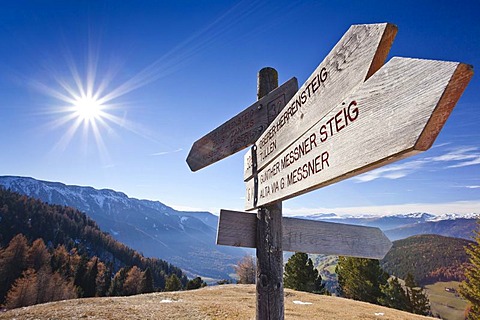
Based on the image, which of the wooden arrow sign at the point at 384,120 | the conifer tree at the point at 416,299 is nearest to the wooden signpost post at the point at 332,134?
the wooden arrow sign at the point at 384,120

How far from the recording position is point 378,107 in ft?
3.28

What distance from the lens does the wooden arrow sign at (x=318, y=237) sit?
240 centimetres

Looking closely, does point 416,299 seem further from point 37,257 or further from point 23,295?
point 37,257

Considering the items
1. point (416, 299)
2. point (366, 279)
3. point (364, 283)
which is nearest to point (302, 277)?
point (364, 283)

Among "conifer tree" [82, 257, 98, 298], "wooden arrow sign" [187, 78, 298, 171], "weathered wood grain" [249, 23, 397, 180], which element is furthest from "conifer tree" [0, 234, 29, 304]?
"weathered wood grain" [249, 23, 397, 180]

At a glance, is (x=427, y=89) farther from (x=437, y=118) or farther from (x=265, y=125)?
(x=265, y=125)

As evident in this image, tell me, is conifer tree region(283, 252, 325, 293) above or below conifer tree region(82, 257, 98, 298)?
above

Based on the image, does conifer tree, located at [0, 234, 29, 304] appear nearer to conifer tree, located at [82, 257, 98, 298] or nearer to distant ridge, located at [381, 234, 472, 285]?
conifer tree, located at [82, 257, 98, 298]

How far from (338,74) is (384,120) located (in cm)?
47

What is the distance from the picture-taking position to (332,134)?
1271 millimetres

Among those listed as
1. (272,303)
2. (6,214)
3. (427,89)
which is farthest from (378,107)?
(6,214)

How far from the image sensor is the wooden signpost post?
834 mm

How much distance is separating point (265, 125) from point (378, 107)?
1948 mm

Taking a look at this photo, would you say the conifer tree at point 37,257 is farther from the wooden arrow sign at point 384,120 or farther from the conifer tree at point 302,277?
the wooden arrow sign at point 384,120
